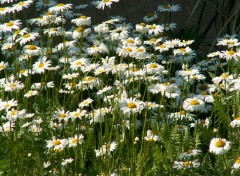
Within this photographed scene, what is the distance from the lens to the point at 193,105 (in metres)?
3.27

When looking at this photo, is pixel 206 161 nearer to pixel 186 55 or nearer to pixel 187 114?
pixel 187 114

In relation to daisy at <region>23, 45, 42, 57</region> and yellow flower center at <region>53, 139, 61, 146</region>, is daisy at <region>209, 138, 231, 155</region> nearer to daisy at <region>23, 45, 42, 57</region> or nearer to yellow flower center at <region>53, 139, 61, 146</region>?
yellow flower center at <region>53, 139, 61, 146</region>

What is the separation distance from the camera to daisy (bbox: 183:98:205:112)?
3258mm

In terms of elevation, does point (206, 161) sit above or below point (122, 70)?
below

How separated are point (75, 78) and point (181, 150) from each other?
876 millimetres

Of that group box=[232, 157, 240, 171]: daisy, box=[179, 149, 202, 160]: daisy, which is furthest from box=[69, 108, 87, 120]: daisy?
box=[232, 157, 240, 171]: daisy

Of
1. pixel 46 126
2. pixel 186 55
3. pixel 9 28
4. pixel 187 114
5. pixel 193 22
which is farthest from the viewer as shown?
pixel 193 22

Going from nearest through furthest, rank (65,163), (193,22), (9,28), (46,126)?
1. (65,163)
2. (46,126)
3. (9,28)
4. (193,22)

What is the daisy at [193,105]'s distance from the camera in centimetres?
326

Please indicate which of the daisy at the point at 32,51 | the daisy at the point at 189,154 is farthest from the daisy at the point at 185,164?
the daisy at the point at 32,51

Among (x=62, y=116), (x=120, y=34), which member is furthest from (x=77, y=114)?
(x=120, y=34)

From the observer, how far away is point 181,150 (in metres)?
3.07

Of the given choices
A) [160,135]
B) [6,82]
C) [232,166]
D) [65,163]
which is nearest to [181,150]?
[160,135]

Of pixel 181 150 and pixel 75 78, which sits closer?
pixel 181 150
